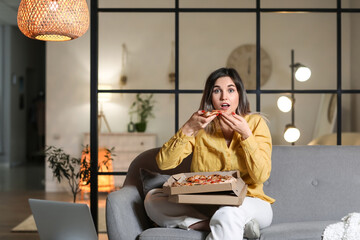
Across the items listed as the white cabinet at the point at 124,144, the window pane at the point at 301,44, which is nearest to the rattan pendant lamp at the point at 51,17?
the white cabinet at the point at 124,144

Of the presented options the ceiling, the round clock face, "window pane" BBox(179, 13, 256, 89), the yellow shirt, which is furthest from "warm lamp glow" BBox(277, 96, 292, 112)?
the ceiling

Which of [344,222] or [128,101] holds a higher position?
[128,101]

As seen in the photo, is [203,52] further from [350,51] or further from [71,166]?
[71,166]

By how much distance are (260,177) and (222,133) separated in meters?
0.34

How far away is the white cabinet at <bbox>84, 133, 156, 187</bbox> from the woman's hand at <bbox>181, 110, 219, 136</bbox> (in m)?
3.66

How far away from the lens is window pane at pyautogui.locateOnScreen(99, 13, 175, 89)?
253 inches

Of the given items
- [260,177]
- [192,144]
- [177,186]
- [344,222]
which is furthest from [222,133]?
[344,222]

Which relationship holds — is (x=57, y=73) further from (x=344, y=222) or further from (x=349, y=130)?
(x=344, y=222)

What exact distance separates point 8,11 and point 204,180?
21.3ft

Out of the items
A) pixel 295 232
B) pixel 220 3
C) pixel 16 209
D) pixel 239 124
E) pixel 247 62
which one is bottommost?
pixel 16 209

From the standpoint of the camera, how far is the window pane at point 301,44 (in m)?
6.46

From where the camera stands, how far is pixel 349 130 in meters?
6.40

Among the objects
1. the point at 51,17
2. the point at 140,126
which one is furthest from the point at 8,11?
the point at 51,17

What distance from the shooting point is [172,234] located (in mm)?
2107
